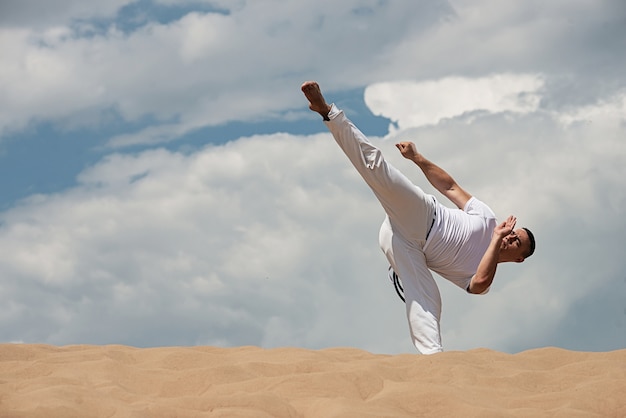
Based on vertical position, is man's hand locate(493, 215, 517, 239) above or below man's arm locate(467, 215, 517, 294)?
above

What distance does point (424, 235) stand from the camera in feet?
20.6

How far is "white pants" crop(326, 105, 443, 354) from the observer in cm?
592

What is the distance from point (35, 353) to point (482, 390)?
9.44 feet

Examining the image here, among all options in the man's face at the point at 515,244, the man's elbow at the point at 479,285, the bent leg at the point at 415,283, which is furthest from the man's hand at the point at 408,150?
the man's elbow at the point at 479,285

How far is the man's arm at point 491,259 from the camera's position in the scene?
5856 millimetres

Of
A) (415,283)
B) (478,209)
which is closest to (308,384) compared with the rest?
(415,283)

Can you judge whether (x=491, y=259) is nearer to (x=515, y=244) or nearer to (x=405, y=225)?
(x=515, y=244)

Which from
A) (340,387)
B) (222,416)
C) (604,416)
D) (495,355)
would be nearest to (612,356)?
(495,355)

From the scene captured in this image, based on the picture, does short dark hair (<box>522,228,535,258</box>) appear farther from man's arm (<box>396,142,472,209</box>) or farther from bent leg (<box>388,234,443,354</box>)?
bent leg (<box>388,234,443,354</box>)

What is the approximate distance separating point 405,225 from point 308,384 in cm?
214

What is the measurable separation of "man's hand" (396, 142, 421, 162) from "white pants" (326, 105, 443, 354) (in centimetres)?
56

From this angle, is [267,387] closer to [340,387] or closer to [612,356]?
[340,387]

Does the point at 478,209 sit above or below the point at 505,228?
above

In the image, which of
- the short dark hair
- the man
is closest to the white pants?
the man
